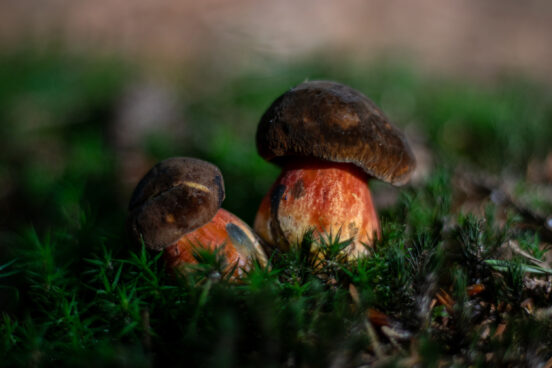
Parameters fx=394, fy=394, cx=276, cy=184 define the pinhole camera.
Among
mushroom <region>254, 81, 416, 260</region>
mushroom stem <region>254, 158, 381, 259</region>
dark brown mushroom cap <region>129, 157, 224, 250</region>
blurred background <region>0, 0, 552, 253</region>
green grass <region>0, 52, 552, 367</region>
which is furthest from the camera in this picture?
blurred background <region>0, 0, 552, 253</region>

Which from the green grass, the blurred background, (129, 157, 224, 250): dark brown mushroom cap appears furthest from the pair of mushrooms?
the blurred background

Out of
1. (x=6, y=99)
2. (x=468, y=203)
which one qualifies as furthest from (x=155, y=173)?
(x=6, y=99)

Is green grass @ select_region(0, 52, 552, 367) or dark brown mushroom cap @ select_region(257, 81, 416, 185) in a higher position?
dark brown mushroom cap @ select_region(257, 81, 416, 185)

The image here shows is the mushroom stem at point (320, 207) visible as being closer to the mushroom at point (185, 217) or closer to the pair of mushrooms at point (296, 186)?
the pair of mushrooms at point (296, 186)

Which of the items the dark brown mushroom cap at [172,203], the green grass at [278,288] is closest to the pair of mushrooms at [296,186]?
the dark brown mushroom cap at [172,203]

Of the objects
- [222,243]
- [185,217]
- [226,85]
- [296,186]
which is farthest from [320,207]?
[226,85]

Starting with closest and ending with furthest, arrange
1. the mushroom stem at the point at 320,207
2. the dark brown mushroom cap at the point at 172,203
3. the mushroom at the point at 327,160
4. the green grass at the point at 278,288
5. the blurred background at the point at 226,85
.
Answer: the green grass at the point at 278,288
the dark brown mushroom cap at the point at 172,203
the mushroom at the point at 327,160
the mushroom stem at the point at 320,207
the blurred background at the point at 226,85

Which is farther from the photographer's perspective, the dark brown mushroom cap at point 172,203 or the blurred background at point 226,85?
the blurred background at point 226,85

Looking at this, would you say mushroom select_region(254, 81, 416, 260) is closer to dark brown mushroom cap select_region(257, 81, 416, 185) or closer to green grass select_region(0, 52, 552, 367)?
dark brown mushroom cap select_region(257, 81, 416, 185)
